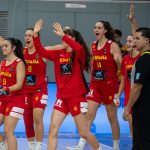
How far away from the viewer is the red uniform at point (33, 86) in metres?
7.63

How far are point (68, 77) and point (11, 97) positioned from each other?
855mm

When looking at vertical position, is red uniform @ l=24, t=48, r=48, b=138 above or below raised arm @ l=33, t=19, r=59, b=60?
below

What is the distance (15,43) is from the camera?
7.15 m

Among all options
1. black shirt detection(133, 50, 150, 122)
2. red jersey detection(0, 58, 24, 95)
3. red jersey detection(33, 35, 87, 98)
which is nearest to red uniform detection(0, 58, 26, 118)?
red jersey detection(0, 58, 24, 95)

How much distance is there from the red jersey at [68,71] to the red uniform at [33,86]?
78 centimetres

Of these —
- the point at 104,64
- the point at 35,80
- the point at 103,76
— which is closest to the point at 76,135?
the point at 103,76

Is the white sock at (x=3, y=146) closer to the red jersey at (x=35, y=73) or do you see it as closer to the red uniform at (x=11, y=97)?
the red uniform at (x=11, y=97)

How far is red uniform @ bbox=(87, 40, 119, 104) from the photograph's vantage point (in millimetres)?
8039

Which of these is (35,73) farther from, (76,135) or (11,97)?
(76,135)

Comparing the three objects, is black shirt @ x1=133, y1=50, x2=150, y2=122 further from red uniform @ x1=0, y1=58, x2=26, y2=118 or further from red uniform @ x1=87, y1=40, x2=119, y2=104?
red uniform @ x1=87, y1=40, x2=119, y2=104

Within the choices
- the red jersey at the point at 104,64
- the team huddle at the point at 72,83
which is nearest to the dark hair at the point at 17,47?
the team huddle at the point at 72,83

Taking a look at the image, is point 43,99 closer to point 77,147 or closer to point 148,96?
point 77,147

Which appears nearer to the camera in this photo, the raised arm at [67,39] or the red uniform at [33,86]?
the raised arm at [67,39]

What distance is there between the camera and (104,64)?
8047 mm
